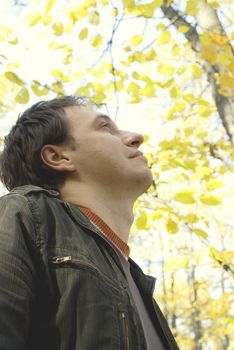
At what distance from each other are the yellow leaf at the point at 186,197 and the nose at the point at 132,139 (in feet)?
2.48

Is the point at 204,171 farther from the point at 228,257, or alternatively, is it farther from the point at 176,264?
the point at 176,264

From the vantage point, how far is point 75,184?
59.2 inches

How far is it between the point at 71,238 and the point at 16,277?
0.21 m

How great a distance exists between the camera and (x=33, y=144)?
1.60 metres

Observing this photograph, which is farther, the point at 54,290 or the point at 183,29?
the point at 183,29

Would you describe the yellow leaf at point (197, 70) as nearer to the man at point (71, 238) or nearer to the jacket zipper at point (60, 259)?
the man at point (71, 238)

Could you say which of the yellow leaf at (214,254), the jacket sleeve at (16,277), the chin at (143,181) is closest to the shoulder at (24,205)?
the jacket sleeve at (16,277)

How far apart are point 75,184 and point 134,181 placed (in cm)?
23

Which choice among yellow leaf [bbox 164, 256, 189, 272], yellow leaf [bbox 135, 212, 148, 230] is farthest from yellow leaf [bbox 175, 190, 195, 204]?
yellow leaf [bbox 164, 256, 189, 272]

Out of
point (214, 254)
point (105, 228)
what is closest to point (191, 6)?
point (214, 254)

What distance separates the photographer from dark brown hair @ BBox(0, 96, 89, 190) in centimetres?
155

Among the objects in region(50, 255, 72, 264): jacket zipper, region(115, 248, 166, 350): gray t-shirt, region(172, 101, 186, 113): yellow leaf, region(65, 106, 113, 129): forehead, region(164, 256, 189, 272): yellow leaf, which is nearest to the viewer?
region(50, 255, 72, 264): jacket zipper

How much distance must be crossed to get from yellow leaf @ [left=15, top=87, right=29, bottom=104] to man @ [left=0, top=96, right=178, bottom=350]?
0.95 m

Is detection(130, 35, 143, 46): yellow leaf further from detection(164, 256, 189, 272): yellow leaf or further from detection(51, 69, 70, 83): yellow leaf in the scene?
detection(164, 256, 189, 272): yellow leaf
